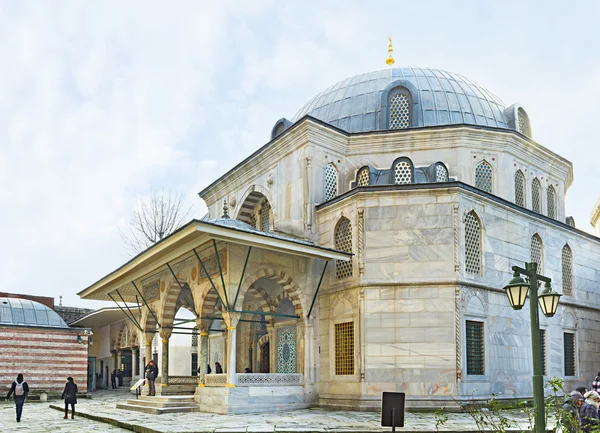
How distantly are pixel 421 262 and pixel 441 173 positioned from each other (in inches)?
129

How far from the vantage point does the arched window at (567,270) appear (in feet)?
62.2

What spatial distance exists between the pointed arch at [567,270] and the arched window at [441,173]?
4.58 meters

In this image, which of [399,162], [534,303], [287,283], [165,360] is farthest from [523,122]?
[534,303]

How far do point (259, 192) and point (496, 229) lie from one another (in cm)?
708

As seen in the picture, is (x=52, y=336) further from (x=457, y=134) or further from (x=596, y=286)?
(x=596, y=286)

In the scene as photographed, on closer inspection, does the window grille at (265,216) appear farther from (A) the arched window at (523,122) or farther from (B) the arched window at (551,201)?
(B) the arched window at (551,201)

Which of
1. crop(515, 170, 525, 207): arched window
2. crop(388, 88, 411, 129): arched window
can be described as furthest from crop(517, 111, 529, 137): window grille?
crop(388, 88, 411, 129): arched window

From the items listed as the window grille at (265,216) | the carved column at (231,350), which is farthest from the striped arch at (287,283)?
the window grille at (265,216)

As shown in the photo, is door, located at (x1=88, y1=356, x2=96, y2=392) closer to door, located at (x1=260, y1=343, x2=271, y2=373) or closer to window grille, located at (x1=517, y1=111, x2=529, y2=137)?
door, located at (x1=260, y1=343, x2=271, y2=373)

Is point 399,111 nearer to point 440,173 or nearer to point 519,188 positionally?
point 440,173

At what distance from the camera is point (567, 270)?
62.8 feet

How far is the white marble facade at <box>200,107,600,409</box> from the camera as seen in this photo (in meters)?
14.9

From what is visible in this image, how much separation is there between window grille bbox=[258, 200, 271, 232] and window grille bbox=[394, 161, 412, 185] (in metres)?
4.36

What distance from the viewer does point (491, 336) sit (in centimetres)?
1573
